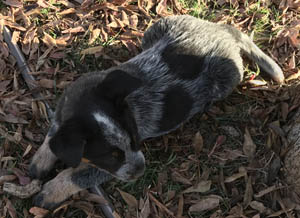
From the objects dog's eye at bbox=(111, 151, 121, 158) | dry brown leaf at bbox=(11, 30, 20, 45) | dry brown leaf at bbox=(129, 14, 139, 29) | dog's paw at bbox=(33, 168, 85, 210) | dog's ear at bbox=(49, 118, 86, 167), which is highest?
dry brown leaf at bbox=(129, 14, 139, 29)

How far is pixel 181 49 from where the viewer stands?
4.11 metres

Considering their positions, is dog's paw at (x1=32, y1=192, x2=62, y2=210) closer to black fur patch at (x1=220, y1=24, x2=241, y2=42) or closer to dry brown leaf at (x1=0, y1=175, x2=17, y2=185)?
dry brown leaf at (x1=0, y1=175, x2=17, y2=185)

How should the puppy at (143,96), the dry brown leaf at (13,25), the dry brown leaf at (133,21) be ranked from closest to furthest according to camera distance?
the puppy at (143,96) < the dry brown leaf at (13,25) < the dry brown leaf at (133,21)

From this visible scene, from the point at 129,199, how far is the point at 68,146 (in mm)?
1226

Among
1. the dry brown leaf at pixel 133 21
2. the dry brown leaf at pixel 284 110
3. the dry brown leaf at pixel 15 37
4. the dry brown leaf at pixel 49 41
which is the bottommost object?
the dry brown leaf at pixel 284 110

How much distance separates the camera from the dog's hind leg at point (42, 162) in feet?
13.4

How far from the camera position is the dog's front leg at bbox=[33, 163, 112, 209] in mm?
3928

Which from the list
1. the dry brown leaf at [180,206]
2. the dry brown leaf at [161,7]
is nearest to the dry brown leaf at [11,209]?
the dry brown leaf at [180,206]

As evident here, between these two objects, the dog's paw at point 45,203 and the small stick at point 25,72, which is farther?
the small stick at point 25,72

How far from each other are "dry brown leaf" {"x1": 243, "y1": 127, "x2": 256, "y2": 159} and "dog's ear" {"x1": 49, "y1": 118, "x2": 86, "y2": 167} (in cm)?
204

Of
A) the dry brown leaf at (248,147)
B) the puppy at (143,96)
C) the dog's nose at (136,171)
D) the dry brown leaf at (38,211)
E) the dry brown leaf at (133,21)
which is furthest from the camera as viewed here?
the dry brown leaf at (133,21)

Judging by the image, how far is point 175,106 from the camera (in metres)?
4.14

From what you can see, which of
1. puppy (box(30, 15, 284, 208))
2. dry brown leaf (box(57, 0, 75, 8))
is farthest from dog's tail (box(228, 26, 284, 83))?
dry brown leaf (box(57, 0, 75, 8))

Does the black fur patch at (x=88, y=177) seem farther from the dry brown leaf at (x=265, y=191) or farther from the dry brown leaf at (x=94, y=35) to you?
the dry brown leaf at (x=94, y=35)
